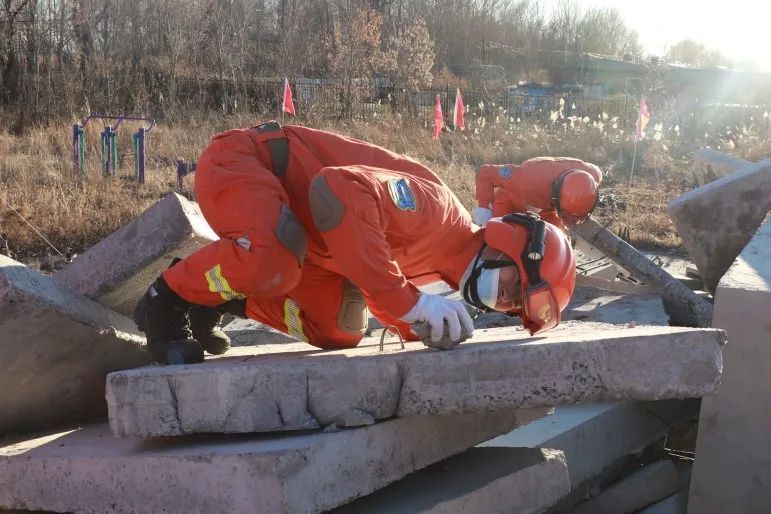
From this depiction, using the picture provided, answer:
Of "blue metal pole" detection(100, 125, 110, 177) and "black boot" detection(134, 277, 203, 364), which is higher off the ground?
"black boot" detection(134, 277, 203, 364)

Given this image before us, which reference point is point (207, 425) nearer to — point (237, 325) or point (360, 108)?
point (237, 325)

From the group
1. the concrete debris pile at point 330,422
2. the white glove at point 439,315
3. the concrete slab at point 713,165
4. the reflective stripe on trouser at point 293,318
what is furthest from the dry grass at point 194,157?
the white glove at point 439,315

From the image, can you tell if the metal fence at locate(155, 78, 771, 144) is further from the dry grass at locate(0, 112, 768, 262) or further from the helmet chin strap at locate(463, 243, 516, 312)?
the helmet chin strap at locate(463, 243, 516, 312)

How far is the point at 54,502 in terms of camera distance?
246 cm

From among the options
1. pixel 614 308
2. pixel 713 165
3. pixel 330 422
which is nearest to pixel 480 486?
pixel 330 422

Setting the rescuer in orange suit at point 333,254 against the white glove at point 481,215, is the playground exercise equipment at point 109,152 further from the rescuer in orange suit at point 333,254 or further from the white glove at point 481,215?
the rescuer in orange suit at point 333,254

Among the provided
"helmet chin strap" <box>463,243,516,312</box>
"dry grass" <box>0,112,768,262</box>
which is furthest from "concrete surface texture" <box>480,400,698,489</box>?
"dry grass" <box>0,112,768,262</box>

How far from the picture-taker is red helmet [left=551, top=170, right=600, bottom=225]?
504cm

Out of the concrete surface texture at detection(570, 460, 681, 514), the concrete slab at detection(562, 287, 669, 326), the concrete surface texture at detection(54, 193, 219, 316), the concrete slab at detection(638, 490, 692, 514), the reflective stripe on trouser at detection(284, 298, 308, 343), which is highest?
the concrete surface texture at detection(54, 193, 219, 316)

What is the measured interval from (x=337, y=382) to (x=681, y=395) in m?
0.96

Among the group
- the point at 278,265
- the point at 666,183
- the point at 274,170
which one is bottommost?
the point at 666,183

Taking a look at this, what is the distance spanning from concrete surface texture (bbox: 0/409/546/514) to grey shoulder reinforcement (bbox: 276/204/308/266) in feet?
2.55

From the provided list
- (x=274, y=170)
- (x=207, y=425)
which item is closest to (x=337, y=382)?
(x=207, y=425)

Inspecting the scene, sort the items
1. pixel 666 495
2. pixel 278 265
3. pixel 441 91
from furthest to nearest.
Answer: pixel 441 91, pixel 666 495, pixel 278 265
